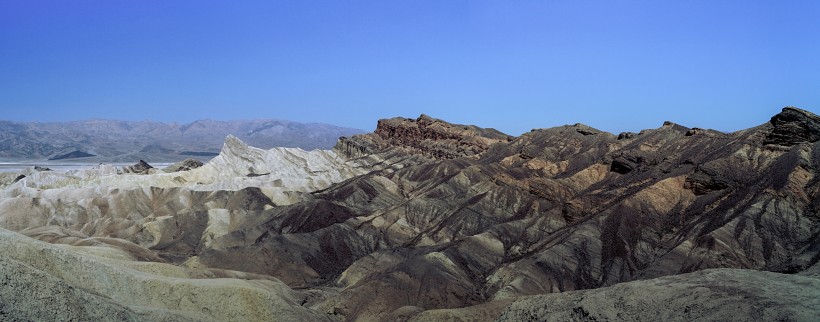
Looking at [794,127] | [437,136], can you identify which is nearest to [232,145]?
[437,136]

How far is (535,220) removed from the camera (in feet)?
215

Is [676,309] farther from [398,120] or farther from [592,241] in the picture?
[398,120]

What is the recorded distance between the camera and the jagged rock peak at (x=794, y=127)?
6281 centimetres

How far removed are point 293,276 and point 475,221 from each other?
799 inches

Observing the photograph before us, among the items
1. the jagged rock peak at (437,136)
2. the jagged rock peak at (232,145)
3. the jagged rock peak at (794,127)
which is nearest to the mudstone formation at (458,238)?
the jagged rock peak at (794,127)

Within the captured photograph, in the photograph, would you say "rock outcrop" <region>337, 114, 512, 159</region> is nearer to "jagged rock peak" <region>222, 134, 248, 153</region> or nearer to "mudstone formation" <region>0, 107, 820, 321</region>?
"mudstone formation" <region>0, 107, 820, 321</region>

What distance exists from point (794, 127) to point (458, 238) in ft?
108

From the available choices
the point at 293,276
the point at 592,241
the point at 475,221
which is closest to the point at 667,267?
the point at 592,241

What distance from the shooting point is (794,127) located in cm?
6341

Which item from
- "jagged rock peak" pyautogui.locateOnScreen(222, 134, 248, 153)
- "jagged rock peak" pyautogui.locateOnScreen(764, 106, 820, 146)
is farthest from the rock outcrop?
"jagged rock peak" pyautogui.locateOnScreen(764, 106, 820, 146)

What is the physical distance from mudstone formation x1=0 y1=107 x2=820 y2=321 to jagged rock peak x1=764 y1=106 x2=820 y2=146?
0.18 m

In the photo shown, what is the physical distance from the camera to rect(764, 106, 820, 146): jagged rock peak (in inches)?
2473

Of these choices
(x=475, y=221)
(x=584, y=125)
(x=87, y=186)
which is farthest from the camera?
(x=584, y=125)

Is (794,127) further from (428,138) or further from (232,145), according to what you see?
(232,145)
